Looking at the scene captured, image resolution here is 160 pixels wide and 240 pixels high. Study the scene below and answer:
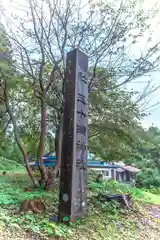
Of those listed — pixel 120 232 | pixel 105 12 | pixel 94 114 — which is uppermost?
pixel 105 12

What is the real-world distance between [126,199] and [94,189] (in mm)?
903

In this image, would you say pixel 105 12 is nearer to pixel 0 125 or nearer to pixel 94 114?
pixel 94 114

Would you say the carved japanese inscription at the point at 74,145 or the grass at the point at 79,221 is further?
the carved japanese inscription at the point at 74,145

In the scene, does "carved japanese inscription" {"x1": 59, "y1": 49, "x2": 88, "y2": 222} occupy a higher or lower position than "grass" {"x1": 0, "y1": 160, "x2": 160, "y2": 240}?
higher

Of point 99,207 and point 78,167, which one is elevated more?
point 78,167

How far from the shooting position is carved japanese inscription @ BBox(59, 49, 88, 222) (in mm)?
3111

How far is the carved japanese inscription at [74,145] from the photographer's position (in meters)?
3.11

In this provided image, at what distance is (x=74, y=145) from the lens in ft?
10.6

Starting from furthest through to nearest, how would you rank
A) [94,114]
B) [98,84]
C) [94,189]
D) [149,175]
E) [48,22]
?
[149,175]
[94,114]
[98,84]
[94,189]
[48,22]

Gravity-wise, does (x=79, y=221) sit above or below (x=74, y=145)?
below

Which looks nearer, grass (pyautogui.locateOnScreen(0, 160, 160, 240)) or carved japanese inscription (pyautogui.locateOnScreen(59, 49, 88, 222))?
grass (pyautogui.locateOnScreen(0, 160, 160, 240))

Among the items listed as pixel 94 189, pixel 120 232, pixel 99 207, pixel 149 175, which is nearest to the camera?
pixel 120 232

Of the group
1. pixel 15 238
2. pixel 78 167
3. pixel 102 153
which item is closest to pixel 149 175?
pixel 102 153

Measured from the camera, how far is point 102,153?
6.70 metres
